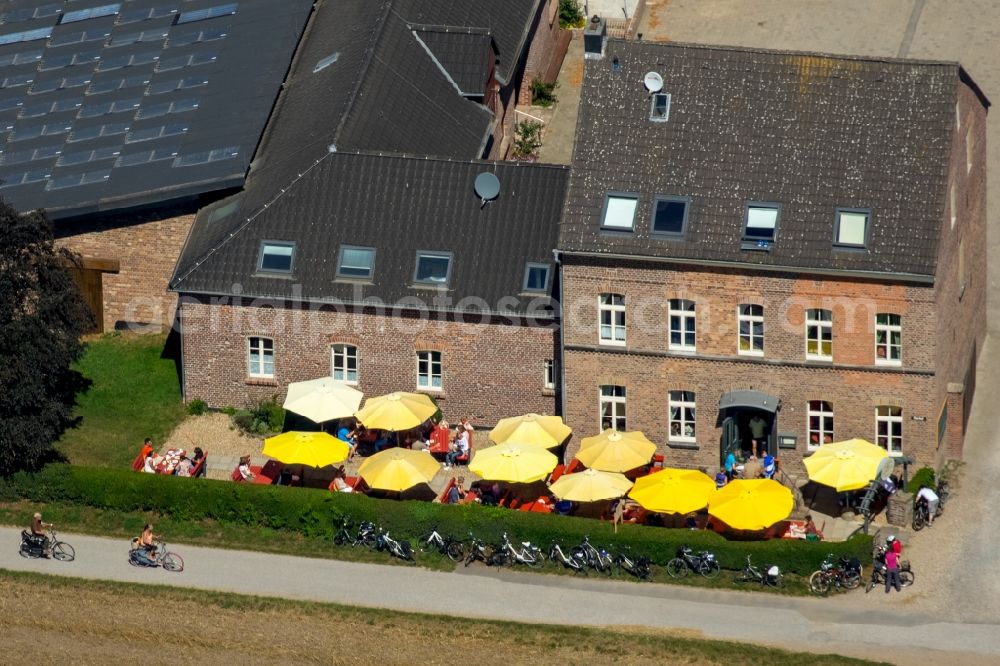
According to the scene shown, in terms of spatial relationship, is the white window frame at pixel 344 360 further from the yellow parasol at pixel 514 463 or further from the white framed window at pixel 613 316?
the white framed window at pixel 613 316

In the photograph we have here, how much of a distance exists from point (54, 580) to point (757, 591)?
20.5 metres

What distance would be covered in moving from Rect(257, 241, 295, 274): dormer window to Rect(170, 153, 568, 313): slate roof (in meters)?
Result: 0.19

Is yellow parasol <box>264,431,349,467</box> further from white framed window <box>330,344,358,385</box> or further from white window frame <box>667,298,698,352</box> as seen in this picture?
white window frame <box>667,298,698,352</box>

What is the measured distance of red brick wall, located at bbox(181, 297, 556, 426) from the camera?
73750 millimetres

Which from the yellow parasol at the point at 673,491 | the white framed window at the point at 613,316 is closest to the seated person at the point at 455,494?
the yellow parasol at the point at 673,491

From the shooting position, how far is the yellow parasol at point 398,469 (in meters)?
68.6

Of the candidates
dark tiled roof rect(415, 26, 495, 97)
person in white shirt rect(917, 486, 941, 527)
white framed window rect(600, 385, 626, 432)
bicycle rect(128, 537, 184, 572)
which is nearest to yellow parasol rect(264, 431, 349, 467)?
bicycle rect(128, 537, 184, 572)

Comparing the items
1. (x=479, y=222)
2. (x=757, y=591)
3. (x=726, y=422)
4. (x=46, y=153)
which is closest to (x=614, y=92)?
(x=479, y=222)

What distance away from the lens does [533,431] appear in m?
71.1

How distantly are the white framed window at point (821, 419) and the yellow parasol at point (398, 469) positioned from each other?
38.2ft

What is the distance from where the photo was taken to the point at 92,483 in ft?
229

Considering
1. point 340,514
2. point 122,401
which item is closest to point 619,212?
point 340,514

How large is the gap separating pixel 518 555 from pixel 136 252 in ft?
68.1

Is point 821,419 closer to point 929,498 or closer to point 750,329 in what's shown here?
point 750,329
